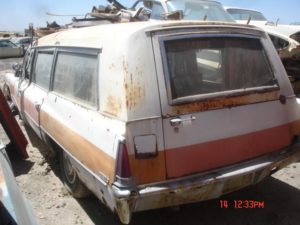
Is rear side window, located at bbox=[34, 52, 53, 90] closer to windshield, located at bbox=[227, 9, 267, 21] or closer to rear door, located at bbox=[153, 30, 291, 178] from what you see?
rear door, located at bbox=[153, 30, 291, 178]

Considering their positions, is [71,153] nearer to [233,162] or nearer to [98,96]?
[98,96]

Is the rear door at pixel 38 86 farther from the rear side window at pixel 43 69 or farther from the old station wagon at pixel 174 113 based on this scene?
the old station wagon at pixel 174 113

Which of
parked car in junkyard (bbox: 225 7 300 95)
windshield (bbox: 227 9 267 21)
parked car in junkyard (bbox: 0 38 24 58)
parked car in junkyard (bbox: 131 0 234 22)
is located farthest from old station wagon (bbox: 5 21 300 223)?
parked car in junkyard (bbox: 0 38 24 58)

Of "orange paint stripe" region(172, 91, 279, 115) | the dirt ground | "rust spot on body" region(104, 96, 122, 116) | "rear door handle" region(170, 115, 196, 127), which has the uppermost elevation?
"rust spot on body" region(104, 96, 122, 116)

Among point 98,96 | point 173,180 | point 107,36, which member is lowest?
point 173,180

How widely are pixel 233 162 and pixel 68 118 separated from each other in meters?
1.60

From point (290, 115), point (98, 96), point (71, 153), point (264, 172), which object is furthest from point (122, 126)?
point (290, 115)

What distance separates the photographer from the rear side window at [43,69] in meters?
4.60

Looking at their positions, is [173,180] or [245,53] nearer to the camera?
[173,180]

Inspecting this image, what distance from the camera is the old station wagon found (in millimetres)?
2824

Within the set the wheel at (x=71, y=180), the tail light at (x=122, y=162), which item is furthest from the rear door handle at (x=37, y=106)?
the tail light at (x=122, y=162)

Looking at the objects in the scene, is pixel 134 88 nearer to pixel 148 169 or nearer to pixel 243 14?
pixel 148 169

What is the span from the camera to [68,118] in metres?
3.63

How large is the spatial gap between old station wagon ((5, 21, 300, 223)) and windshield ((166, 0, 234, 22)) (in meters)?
4.89
